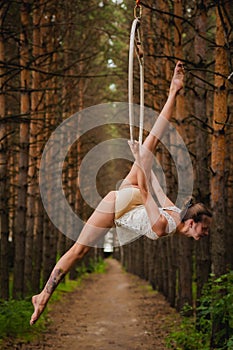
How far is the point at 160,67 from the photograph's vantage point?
15070mm

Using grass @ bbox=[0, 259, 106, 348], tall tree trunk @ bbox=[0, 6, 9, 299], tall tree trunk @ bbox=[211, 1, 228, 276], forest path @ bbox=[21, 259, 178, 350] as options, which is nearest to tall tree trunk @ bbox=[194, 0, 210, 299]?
tall tree trunk @ bbox=[211, 1, 228, 276]

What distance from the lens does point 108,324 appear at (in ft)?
39.8

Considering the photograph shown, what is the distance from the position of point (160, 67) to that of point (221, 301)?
9383mm

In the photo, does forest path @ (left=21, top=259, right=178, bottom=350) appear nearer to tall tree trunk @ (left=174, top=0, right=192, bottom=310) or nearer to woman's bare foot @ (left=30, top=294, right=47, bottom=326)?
tall tree trunk @ (left=174, top=0, right=192, bottom=310)

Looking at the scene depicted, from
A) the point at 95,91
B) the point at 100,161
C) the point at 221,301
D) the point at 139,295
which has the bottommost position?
the point at 139,295

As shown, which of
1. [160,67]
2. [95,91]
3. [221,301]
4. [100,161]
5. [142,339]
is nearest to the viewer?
[221,301]

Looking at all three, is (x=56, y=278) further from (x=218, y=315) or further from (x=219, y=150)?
(x=219, y=150)

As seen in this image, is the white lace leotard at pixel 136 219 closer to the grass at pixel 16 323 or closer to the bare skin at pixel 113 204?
the bare skin at pixel 113 204

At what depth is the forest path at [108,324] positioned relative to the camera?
9.52m

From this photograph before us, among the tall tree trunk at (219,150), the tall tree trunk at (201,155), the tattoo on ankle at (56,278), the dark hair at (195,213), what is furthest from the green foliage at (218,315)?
the tattoo on ankle at (56,278)

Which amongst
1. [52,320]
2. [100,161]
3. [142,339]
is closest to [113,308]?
[52,320]

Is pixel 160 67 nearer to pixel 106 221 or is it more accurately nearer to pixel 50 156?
pixel 50 156

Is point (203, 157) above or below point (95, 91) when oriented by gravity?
below

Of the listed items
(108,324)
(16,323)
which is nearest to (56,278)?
(16,323)
